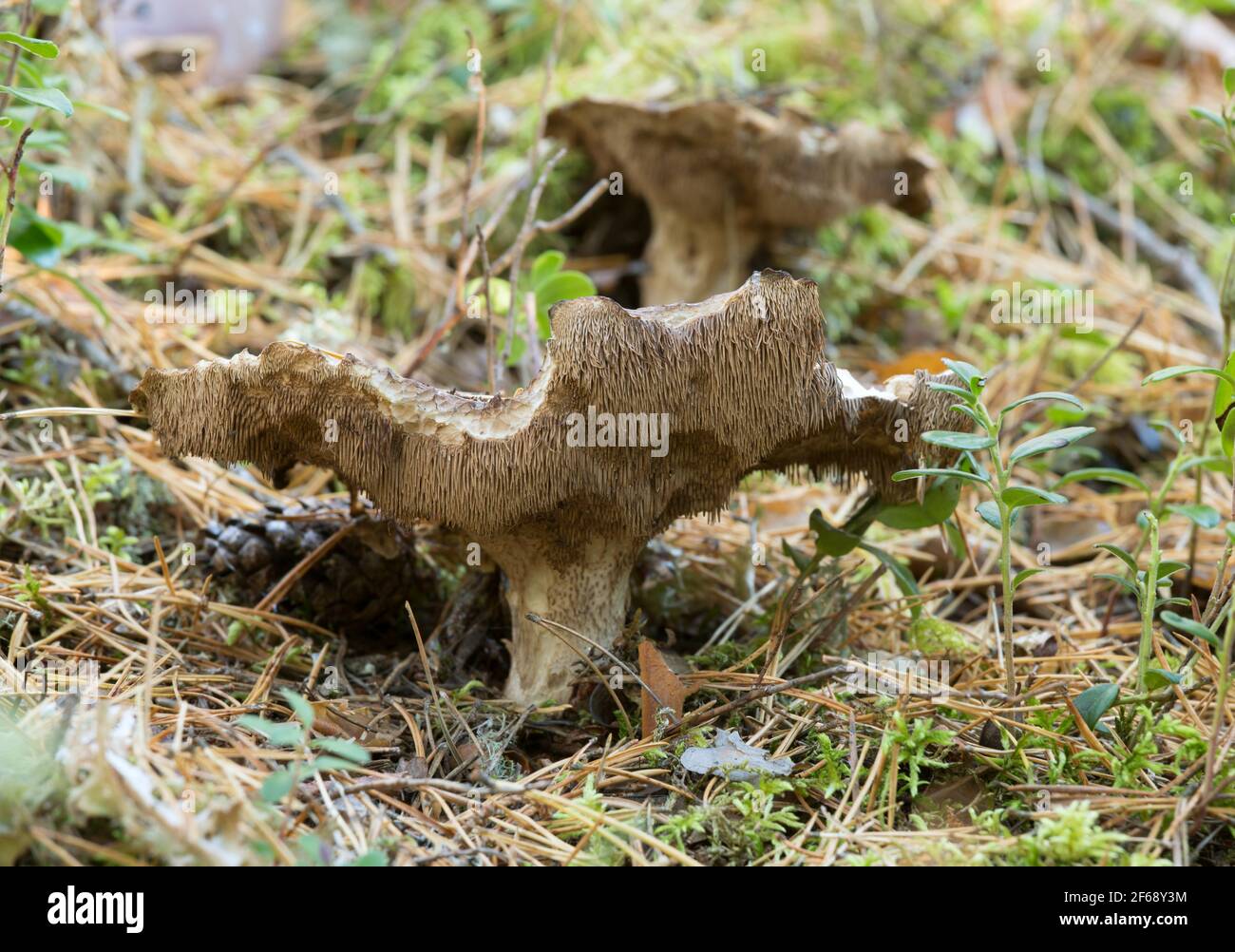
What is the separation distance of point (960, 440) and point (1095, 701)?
621 mm

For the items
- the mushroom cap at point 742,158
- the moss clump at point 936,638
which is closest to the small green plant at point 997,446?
the moss clump at point 936,638

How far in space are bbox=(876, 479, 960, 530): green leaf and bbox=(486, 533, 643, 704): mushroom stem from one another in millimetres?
620

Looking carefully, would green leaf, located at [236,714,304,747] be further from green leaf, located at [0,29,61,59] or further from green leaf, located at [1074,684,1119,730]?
green leaf, located at [1074,684,1119,730]

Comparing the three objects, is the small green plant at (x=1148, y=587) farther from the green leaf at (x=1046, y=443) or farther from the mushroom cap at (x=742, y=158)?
the mushroom cap at (x=742, y=158)

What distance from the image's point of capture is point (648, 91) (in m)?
4.42

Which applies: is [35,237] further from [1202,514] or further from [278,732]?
[1202,514]

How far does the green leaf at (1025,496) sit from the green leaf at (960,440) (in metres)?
0.10

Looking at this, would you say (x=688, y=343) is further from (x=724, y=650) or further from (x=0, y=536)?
(x=0, y=536)

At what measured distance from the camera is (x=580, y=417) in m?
2.13

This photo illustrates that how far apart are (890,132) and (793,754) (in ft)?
8.47

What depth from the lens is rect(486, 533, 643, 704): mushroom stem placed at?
2.52 meters

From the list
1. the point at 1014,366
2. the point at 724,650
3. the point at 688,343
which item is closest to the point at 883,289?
the point at 1014,366

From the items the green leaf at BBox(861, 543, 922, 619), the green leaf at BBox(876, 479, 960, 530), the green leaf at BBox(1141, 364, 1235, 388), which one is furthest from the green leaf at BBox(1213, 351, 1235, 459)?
the green leaf at BBox(861, 543, 922, 619)
